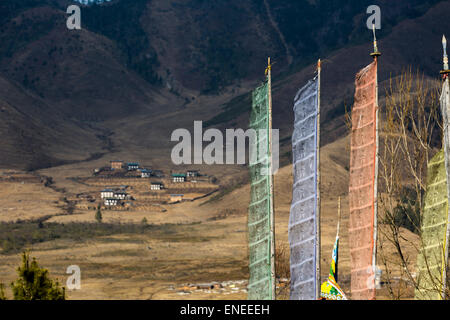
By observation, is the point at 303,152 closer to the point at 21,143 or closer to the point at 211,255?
the point at 211,255

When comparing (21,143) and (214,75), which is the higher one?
(214,75)

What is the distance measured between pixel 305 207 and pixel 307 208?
0.03m

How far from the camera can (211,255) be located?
38.4 metres

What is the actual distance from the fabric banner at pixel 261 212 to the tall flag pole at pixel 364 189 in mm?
1071

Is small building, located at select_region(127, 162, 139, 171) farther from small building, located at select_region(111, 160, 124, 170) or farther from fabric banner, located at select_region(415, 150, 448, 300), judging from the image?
fabric banner, located at select_region(415, 150, 448, 300)

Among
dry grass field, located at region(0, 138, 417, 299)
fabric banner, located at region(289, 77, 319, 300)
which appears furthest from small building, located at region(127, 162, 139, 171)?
fabric banner, located at region(289, 77, 319, 300)

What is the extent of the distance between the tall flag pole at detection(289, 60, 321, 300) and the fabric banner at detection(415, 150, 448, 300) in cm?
148

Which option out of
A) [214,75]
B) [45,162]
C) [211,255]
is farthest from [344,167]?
[214,75]

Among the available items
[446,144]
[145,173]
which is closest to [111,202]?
[145,173]

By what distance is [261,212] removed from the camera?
7613mm

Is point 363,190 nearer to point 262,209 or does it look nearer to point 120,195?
point 262,209

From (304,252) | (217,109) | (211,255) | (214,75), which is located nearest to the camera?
(304,252)

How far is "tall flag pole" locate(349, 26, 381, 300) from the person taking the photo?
7.41 m
